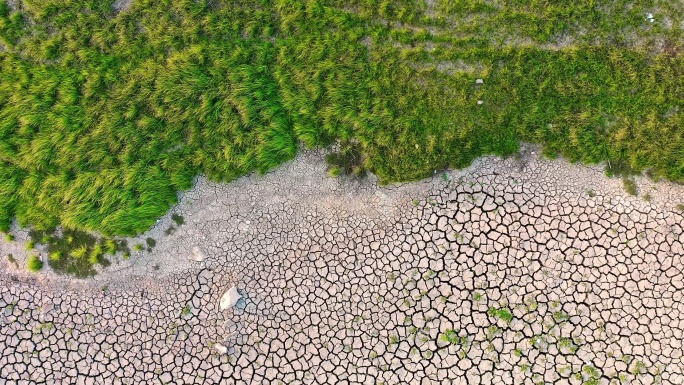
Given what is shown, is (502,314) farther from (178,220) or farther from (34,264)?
(34,264)

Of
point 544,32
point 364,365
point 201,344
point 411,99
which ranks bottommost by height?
point 364,365

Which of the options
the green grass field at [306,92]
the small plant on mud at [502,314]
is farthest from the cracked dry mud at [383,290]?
the green grass field at [306,92]

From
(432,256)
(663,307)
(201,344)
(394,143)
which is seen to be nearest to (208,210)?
(201,344)

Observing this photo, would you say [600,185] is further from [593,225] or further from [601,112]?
[601,112]

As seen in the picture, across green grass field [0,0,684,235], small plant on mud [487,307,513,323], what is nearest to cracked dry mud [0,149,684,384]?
small plant on mud [487,307,513,323]

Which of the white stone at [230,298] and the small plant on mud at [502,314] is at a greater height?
the white stone at [230,298]

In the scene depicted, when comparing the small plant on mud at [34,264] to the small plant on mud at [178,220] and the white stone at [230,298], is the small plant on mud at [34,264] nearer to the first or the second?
the small plant on mud at [178,220]

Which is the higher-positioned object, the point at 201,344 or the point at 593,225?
the point at 593,225
